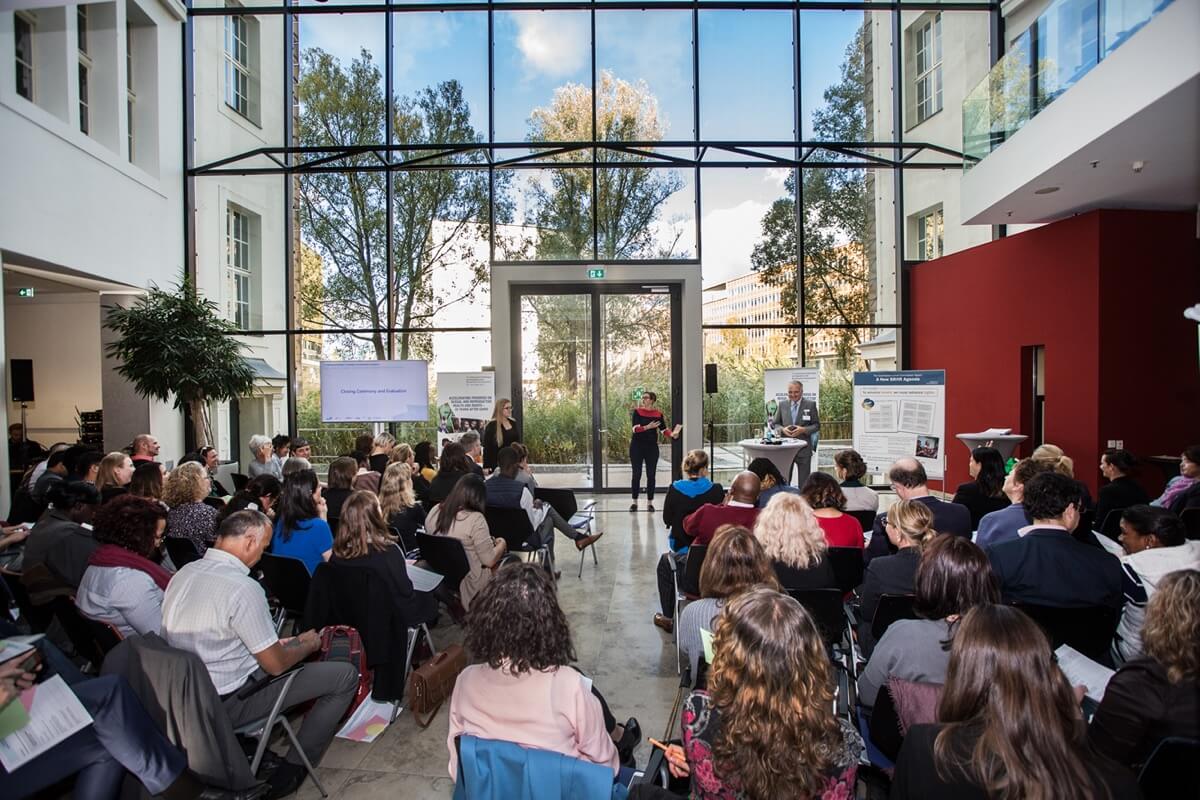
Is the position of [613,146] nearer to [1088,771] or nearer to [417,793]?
[417,793]

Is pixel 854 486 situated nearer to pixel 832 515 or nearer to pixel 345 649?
pixel 832 515

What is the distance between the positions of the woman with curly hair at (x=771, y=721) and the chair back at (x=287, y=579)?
2.55 meters

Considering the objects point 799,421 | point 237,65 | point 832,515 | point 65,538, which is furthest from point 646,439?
point 237,65

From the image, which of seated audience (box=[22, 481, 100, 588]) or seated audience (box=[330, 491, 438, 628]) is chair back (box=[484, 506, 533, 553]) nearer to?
seated audience (box=[330, 491, 438, 628])

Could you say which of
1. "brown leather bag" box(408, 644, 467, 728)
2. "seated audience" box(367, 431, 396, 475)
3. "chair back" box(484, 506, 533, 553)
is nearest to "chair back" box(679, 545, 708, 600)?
"brown leather bag" box(408, 644, 467, 728)

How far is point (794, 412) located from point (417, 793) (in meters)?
7.27

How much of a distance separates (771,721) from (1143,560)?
2.50 meters

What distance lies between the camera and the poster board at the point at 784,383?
9.34 m

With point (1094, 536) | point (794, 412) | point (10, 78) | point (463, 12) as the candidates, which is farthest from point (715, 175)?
point (10, 78)

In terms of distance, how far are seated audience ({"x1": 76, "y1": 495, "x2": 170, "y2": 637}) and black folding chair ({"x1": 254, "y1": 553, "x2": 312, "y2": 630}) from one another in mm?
683

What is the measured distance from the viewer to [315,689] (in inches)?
109

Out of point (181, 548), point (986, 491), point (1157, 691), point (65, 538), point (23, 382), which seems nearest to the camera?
point (1157, 691)

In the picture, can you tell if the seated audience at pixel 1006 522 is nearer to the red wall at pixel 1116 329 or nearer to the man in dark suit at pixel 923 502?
the man in dark suit at pixel 923 502

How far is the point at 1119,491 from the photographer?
4.65 metres
